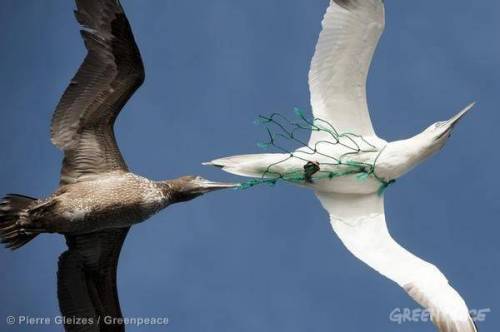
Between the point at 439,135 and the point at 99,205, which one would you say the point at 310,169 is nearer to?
the point at 439,135

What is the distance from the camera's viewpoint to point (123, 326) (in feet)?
42.5

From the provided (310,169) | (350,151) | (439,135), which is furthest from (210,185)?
(439,135)

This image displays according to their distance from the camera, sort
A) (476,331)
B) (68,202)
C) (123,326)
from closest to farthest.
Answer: (476,331) → (68,202) → (123,326)

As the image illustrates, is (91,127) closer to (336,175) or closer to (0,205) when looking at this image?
(0,205)

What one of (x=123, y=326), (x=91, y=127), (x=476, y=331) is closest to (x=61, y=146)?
(x=91, y=127)

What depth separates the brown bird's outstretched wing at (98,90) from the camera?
12148mm

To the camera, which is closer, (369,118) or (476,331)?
(476,331)

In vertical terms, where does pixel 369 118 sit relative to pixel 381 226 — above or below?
above

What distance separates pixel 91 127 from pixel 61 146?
37 cm

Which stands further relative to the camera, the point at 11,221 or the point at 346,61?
the point at 346,61

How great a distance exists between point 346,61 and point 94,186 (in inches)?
114

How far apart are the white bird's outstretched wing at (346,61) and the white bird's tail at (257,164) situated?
44cm

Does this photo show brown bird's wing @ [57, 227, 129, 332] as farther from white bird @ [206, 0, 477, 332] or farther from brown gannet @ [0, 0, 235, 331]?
white bird @ [206, 0, 477, 332]

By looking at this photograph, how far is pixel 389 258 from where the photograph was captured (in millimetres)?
11648
